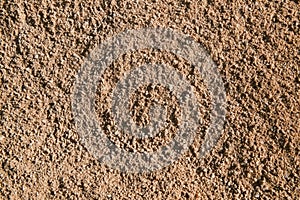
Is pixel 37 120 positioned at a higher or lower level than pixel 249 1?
lower

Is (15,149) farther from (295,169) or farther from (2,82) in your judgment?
(295,169)

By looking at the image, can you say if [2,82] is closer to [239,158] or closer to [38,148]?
[38,148]

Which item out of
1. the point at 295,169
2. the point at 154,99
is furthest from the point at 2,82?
the point at 295,169

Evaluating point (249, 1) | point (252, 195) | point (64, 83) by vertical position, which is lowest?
point (252, 195)

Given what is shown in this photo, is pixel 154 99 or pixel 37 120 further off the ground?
pixel 154 99

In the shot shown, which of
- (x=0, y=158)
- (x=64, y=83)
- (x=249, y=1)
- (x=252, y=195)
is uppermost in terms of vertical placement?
(x=249, y=1)

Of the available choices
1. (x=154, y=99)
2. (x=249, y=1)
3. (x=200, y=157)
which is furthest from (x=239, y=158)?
(x=249, y=1)
